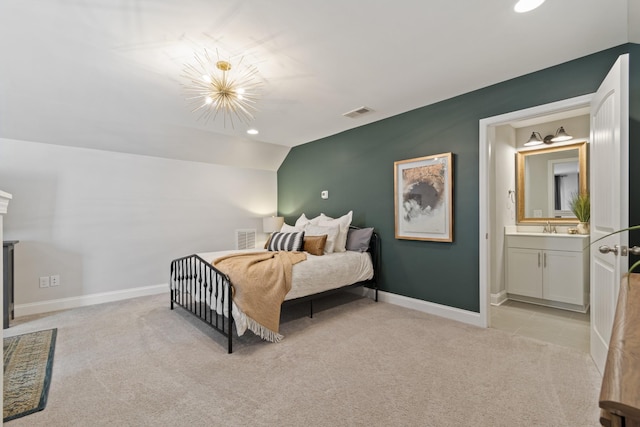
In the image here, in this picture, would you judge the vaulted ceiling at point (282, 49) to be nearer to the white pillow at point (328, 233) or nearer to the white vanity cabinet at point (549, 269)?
the white pillow at point (328, 233)

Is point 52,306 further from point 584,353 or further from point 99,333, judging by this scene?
point 584,353

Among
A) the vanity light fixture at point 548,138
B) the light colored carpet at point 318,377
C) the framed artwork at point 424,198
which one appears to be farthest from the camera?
the vanity light fixture at point 548,138

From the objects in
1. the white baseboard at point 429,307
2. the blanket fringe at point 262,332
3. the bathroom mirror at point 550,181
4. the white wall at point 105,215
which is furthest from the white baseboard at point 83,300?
the bathroom mirror at point 550,181

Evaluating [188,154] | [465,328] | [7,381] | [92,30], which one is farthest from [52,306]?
[465,328]

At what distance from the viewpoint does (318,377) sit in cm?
214

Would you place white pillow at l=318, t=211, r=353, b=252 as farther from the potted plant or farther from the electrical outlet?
the electrical outlet

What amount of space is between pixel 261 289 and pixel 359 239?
1.72 meters

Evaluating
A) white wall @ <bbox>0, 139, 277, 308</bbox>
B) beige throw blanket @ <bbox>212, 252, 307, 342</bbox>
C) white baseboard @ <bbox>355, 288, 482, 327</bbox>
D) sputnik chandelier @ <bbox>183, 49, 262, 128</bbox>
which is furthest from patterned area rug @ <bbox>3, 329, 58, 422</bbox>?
white baseboard @ <bbox>355, 288, 482, 327</bbox>

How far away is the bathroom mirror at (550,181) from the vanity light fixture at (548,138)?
0.12 metres

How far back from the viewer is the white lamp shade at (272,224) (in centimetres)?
519

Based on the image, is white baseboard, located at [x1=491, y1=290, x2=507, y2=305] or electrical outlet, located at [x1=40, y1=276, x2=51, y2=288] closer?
electrical outlet, located at [x1=40, y1=276, x2=51, y2=288]

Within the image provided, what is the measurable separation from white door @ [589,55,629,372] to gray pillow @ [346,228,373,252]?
2216mm

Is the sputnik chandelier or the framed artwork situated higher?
the sputnik chandelier

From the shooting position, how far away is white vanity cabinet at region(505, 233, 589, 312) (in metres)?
3.46
